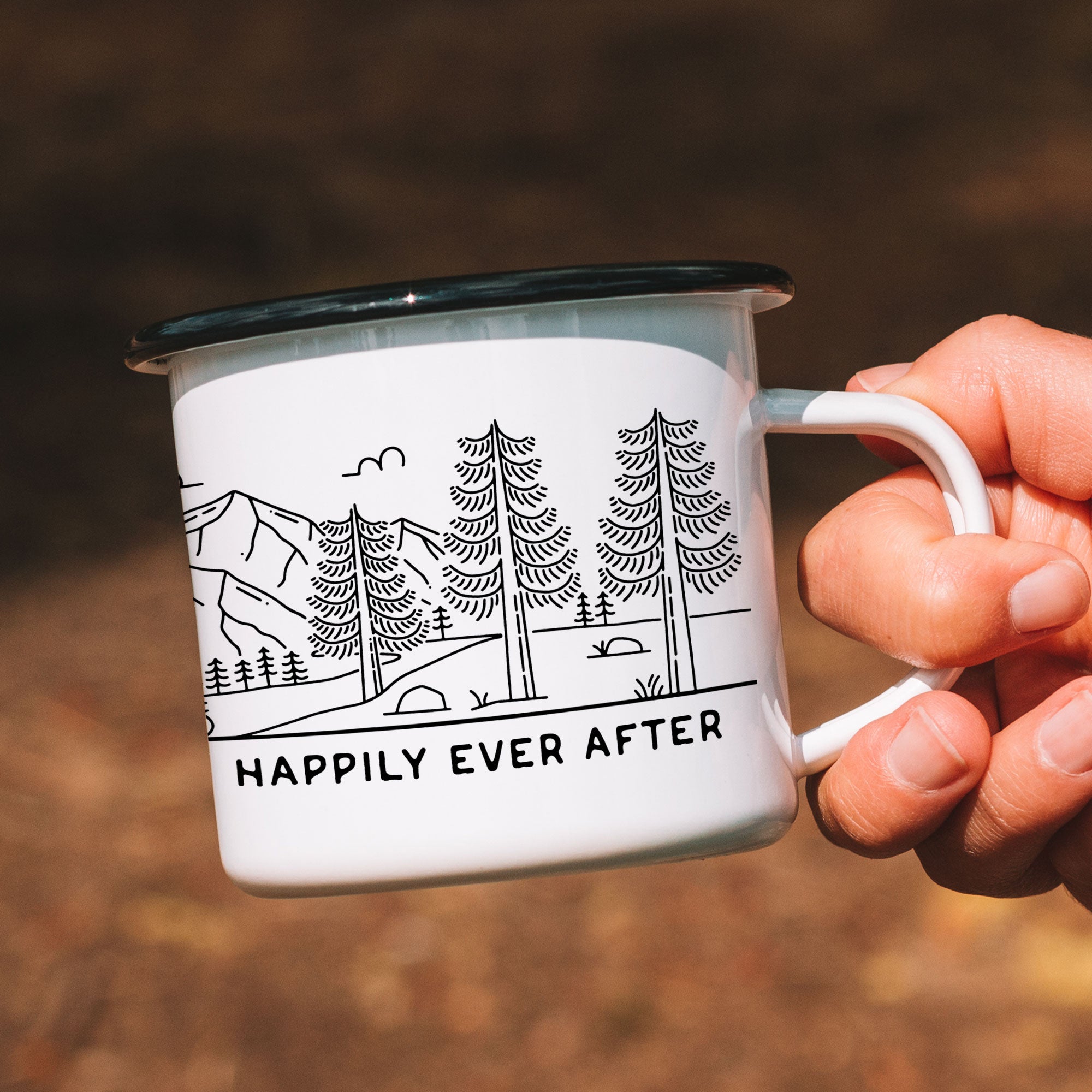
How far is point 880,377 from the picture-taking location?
887 mm

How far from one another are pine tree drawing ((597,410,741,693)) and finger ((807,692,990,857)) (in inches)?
7.4

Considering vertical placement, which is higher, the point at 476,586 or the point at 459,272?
the point at 459,272

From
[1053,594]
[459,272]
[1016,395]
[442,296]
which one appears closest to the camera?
[442,296]

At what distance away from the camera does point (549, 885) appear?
6.43 ft

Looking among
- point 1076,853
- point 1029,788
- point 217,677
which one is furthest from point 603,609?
point 1076,853

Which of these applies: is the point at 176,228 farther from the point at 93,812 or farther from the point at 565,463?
the point at 565,463

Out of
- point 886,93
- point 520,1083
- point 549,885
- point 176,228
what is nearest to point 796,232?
point 886,93

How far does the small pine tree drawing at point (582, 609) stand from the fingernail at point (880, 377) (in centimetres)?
37

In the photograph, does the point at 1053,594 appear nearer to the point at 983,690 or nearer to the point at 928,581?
the point at 928,581

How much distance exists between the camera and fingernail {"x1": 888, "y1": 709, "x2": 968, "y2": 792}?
744mm

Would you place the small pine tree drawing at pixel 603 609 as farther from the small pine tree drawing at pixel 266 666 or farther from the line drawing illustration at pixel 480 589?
the small pine tree drawing at pixel 266 666

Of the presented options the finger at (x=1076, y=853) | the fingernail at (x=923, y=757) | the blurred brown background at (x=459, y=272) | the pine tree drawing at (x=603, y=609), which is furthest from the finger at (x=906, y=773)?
the blurred brown background at (x=459, y=272)

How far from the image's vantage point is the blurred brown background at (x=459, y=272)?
1.84 meters

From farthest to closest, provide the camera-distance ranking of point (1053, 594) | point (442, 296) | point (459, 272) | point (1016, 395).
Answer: point (459, 272) → point (1016, 395) → point (1053, 594) → point (442, 296)
